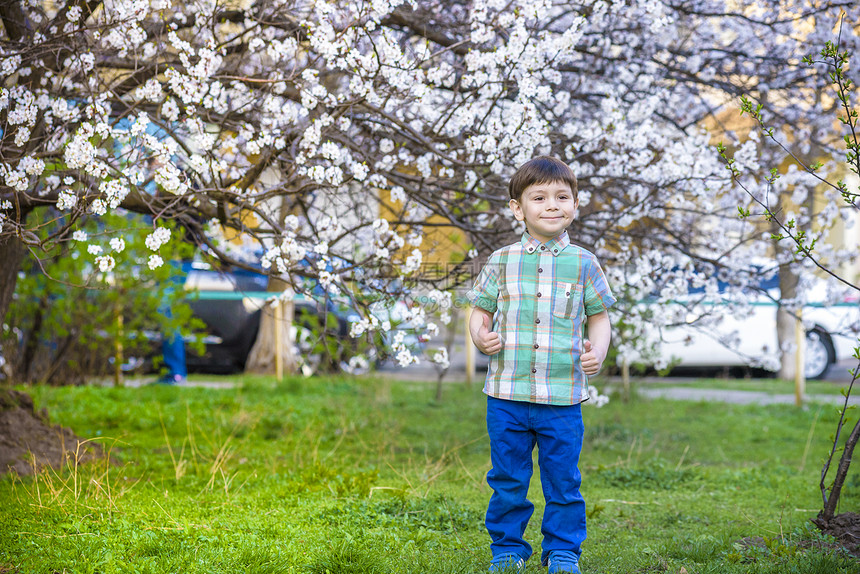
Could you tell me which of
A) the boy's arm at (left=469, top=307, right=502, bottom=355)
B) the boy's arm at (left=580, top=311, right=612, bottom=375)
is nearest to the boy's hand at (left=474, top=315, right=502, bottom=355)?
the boy's arm at (left=469, top=307, right=502, bottom=355)

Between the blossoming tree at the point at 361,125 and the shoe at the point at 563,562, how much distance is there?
139 centimetres

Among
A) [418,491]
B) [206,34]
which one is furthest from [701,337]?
[206,34]

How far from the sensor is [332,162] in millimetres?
4207

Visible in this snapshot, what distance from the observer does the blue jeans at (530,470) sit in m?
2.79

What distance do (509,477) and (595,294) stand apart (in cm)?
75

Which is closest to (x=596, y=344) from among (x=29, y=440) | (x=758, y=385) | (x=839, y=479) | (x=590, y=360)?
(x=590, y=360)

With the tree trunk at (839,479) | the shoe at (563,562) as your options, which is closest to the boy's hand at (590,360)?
the shoe at (563,562)

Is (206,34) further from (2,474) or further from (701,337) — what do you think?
(701,337)

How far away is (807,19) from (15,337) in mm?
7752

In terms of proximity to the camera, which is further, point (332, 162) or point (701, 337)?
point (701, 337)

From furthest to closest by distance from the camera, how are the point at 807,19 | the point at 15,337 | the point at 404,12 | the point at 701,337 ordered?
the point at 701,337 < the point at 15,337 < the point at 807,19 < the point at 404,12

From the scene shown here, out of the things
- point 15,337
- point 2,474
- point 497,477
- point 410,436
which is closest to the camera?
point 497,477

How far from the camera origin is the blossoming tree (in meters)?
3.61

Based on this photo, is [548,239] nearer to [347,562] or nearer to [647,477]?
[347,562]
